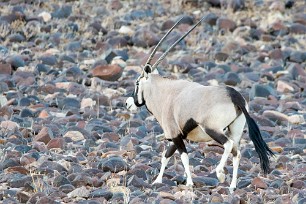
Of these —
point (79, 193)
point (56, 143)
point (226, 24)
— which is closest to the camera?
point (79, 193)

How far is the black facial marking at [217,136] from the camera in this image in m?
8.37

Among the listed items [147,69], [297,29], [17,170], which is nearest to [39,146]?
[17,170]

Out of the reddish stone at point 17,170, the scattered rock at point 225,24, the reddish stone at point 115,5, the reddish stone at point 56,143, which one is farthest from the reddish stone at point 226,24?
the reddish stone at point 17,170

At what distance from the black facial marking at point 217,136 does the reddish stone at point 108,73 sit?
6.08 meters

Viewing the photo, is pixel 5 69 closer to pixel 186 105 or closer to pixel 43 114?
pixel 43 114

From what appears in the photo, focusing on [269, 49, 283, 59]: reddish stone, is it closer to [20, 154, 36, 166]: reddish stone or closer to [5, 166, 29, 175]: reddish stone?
[20, 154, 36, 166]: reddish stone

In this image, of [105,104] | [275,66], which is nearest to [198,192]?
[105,104]

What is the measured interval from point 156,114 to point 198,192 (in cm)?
137

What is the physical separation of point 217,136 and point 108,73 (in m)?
6.18

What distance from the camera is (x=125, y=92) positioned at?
13828 mm

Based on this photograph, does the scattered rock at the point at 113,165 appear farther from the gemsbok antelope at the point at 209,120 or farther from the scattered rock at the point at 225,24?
the scattered rock at the point at 225,24

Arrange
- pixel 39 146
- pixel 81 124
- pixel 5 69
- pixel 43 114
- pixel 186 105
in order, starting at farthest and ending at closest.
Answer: pixel 5 69 → pixel 43 114 → pixel 81 124 → pixel 39 146 → pixel 186 105

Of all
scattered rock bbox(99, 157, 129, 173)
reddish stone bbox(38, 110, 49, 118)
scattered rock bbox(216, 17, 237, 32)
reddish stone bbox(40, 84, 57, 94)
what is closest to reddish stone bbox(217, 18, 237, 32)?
scattered rock bbox(216, 17, 237, 32)

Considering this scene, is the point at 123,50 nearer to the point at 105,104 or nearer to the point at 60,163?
the point at 105,104
